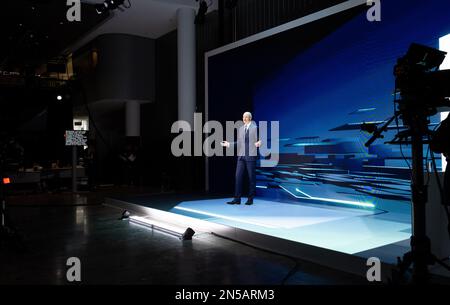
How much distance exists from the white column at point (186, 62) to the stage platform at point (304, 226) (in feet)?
8.40

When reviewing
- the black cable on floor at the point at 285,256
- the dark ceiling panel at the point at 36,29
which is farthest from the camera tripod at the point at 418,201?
the dark ceiling panel at the point at 36,29

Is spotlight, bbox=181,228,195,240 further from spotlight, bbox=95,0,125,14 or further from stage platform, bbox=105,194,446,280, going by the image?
spotlight, bbox=95,0,125,14

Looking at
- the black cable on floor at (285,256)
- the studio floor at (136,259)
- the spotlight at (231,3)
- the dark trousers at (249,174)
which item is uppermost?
the spotlight at (231,3)

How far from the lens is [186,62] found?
8500 mm

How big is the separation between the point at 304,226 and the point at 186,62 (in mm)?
5344

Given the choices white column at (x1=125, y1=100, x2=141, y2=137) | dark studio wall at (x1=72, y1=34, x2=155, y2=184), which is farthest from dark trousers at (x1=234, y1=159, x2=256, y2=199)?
white column at (x1=125, y1=100, x2=141, y2=137)

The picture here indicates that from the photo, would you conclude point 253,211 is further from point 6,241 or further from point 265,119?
point 6,241

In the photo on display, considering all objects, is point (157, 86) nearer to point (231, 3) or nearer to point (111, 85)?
point (111, 85)

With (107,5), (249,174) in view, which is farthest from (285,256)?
(107,5)

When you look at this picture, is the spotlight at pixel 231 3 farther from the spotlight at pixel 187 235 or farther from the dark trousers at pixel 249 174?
the spotlight at pixel 187 235

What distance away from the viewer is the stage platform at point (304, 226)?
3199mm

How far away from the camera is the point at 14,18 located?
8.07 metres

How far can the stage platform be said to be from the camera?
3.20 meters

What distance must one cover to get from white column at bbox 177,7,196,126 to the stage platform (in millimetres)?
2559
